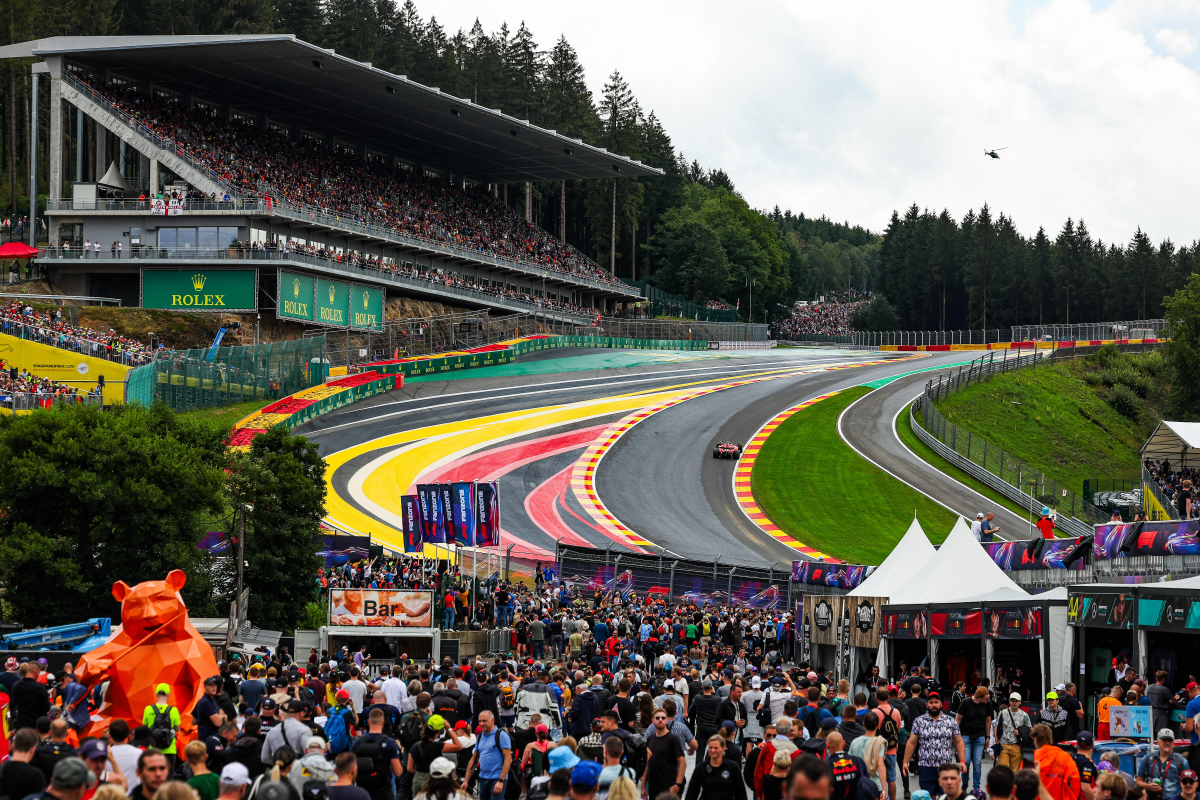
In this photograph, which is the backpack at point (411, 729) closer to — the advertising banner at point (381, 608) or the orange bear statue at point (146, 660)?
the orange bear statue at point (146, 660)

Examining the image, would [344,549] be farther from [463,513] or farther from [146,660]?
[146,660]

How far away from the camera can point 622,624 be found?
2562 centimetres

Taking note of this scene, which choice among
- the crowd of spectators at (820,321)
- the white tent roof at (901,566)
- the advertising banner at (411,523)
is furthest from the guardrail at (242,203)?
the crowd of spectators at (820,321)

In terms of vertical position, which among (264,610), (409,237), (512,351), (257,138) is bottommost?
(264,610)

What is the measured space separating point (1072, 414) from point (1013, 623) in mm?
54875

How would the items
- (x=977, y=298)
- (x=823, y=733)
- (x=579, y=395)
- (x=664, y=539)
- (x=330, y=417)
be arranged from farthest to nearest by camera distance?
(x=977, y=298)
(x=579, y=395)
(x=330, y=417)
(x=664, y=539)
(x=823, y=733)

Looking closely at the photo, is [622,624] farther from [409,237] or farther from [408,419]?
[409,237]

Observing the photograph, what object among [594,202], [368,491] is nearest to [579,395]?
[368,491]

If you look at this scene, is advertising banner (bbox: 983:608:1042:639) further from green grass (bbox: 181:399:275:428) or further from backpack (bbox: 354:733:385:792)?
green grass (bbox: 181:399:275:428)

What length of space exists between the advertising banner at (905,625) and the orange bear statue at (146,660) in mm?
11447

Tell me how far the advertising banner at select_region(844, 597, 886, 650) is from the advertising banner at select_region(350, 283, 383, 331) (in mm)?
51213

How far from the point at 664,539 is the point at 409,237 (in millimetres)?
40105

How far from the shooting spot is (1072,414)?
69.3 metres

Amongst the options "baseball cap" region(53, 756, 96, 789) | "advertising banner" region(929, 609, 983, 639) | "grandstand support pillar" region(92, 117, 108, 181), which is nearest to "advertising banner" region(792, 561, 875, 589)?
"advertising banner" region(929, 609, 983, 639)
